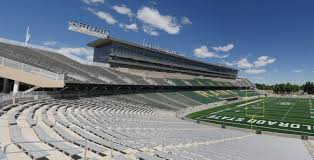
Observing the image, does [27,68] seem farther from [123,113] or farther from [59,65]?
[59,65]

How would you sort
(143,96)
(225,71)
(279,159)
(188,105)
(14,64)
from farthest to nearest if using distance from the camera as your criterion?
→ (225,71)
(188,105)
(143,96)
(14,64)
(279,159)

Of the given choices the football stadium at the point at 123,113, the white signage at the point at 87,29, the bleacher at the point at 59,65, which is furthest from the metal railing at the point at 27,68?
the white signage at the point at 87,29

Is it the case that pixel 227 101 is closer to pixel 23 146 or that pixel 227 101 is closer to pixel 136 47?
pixel 136 47

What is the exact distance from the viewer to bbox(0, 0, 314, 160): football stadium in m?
8.63

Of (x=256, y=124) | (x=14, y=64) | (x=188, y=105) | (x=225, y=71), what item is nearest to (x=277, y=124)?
(x=256, y=124)

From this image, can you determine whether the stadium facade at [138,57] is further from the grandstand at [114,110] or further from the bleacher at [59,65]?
the bleacher at [59,65]

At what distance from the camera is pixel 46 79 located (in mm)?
19469

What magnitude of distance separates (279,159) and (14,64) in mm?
19290

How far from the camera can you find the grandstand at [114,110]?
8398 millimetres

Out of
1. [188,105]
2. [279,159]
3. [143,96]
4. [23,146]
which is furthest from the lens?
[188,105]

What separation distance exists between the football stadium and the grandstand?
0.06 metres

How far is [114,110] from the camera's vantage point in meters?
23.9

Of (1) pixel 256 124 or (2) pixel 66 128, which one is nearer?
(2) pixel 66 128

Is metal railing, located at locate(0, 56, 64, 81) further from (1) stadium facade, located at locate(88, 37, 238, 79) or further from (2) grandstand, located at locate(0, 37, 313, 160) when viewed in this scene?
(1) stadium facade, located at locate(88, 37, 238, 79)
